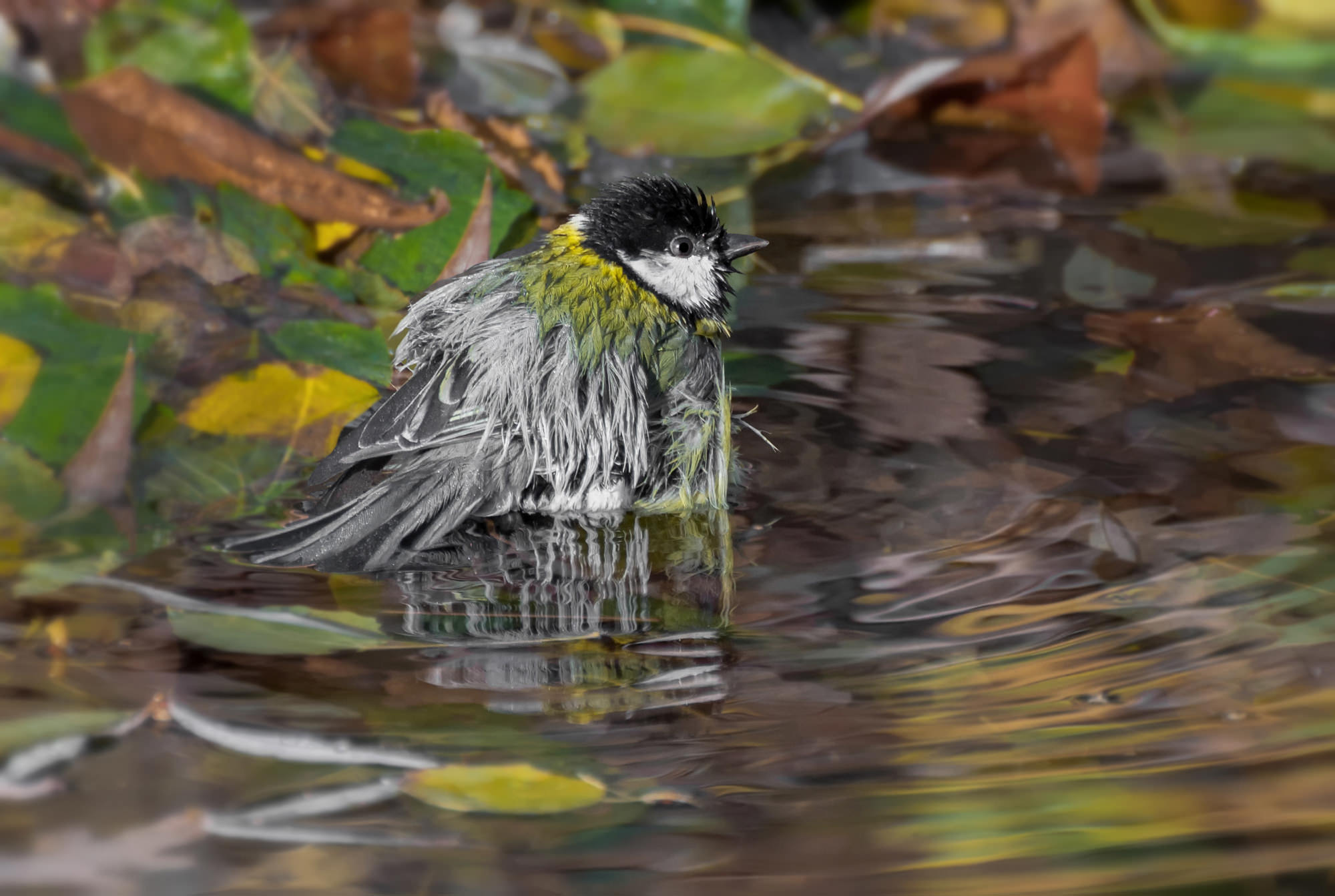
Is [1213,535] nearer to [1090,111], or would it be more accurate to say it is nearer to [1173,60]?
[1090,111]

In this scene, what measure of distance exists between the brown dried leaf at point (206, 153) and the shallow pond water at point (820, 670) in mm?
866

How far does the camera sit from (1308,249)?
9.25ft

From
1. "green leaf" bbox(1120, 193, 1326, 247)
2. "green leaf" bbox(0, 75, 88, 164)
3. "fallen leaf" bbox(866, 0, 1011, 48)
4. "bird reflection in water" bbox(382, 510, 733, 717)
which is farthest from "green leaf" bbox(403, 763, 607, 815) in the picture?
"fallen leaf" bbox(866, 0, 1011, 48)

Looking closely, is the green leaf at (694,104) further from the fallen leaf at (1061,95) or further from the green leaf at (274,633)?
the green leaf at (274,633)

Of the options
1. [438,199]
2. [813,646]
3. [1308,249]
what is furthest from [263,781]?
[1308,249]

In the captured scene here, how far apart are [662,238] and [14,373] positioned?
1057mm

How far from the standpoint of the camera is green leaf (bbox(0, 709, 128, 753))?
1458mm

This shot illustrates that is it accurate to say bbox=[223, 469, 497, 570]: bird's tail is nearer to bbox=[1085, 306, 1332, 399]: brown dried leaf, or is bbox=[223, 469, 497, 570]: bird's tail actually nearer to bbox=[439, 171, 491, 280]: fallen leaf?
bbox=[439, 171, 491, 280]: fallen leaf

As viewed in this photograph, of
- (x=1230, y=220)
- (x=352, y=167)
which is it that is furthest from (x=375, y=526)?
(x=1230, y=220)

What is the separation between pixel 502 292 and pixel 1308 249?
168cm

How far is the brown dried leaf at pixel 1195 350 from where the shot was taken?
92.6 inches

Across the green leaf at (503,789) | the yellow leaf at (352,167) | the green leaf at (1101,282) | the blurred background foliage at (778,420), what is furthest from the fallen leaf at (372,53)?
the green leaf at (503,789)

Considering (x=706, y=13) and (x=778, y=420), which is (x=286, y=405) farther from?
(x=706, y=13)

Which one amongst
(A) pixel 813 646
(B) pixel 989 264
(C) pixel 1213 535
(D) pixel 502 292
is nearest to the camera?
(A) pixel 813 646
